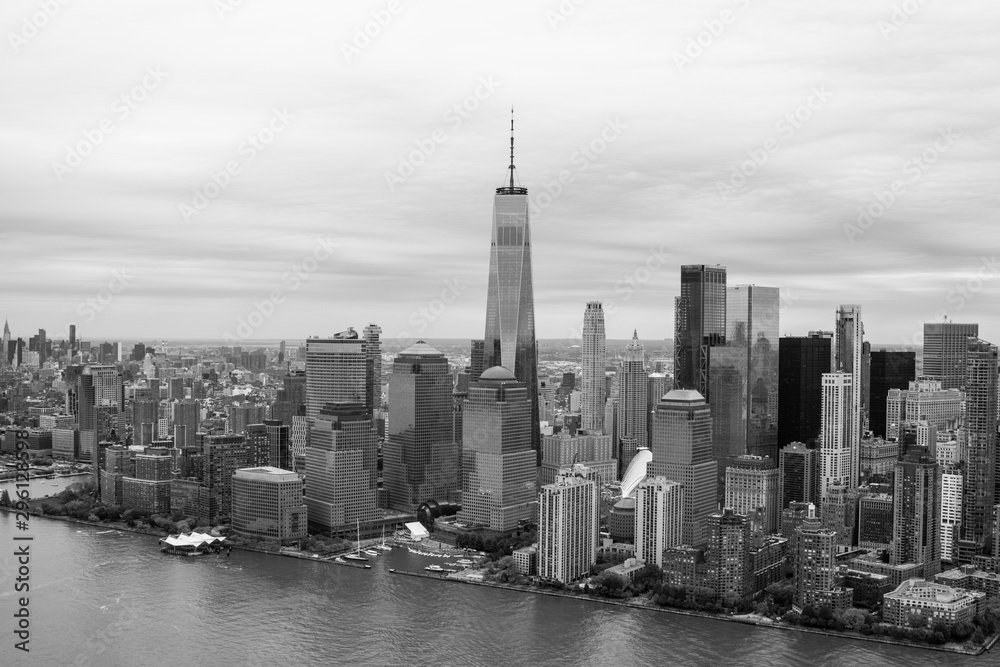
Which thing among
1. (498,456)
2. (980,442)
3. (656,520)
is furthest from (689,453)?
(980,442)

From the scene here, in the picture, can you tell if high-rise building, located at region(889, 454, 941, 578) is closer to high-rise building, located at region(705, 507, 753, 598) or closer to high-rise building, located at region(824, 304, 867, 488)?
high-rise building, located at region(705, 507, 753, 598)

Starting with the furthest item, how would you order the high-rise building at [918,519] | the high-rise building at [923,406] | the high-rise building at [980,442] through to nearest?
the high-rise building at [923,406], the high-rise building at [980,442], the high-rise building at [918,519]

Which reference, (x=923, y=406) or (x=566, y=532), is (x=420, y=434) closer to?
(x=566, y=532)

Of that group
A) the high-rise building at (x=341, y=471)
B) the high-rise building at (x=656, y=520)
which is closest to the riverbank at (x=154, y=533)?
the high-rise building at (x=341, y=471)

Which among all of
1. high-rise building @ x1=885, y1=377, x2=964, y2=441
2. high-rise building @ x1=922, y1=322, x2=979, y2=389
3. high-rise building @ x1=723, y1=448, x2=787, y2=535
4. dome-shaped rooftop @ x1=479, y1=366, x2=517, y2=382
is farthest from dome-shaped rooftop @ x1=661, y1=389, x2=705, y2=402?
high-rise building @ x1=922, y1=322, x2=979, y2=389

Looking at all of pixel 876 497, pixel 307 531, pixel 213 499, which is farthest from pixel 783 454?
pixel 213 499

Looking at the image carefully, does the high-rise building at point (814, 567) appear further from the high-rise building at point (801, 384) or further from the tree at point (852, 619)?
the high-rise building at point (801, 384)

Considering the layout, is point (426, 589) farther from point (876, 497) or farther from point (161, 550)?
point (876, 497)
